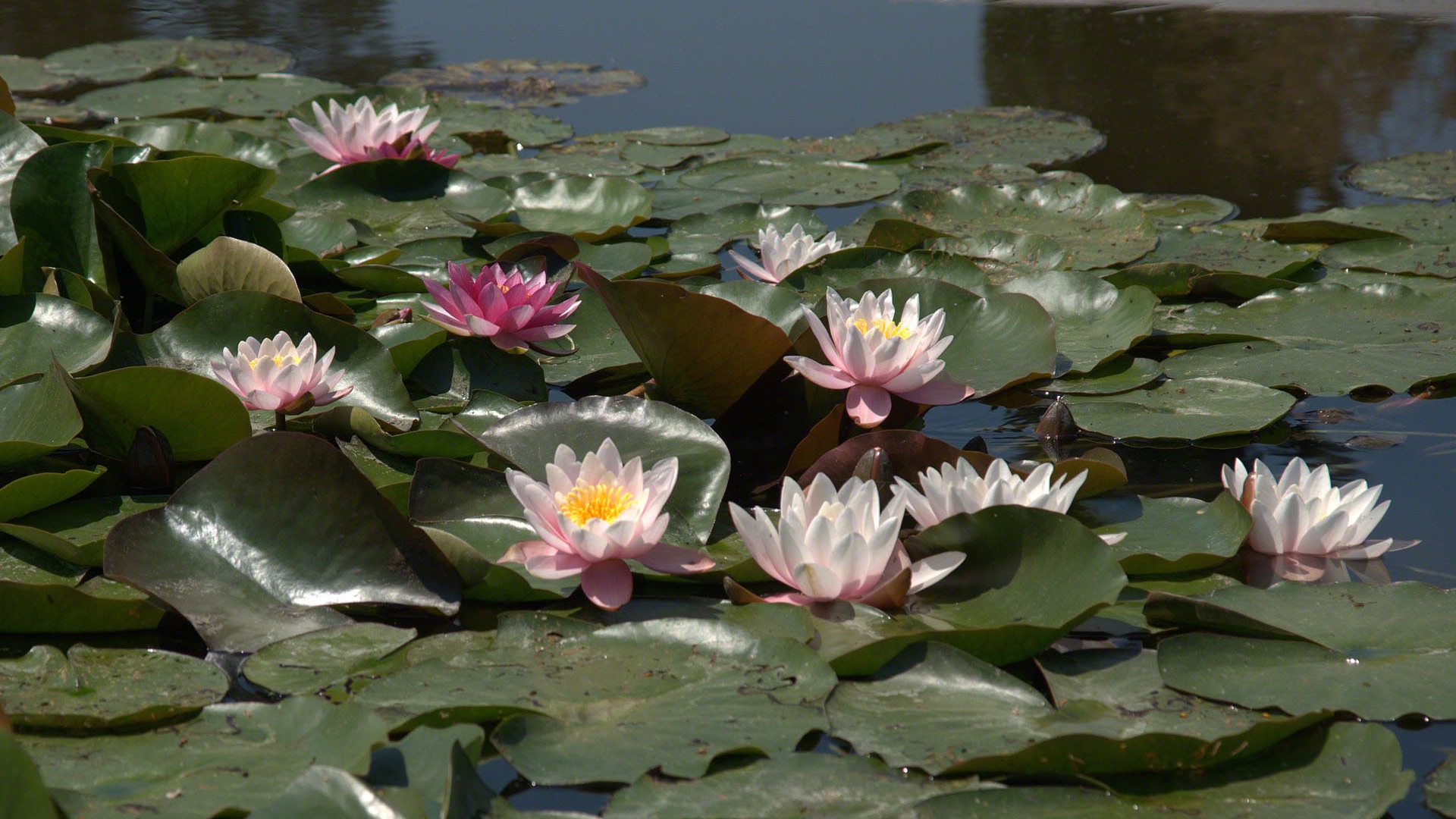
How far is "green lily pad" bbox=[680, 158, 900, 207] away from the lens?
3.71 metres

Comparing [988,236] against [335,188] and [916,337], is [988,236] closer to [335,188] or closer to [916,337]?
[916,337]

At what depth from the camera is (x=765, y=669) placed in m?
1.41

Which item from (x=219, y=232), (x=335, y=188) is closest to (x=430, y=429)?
(x=219, y=232)

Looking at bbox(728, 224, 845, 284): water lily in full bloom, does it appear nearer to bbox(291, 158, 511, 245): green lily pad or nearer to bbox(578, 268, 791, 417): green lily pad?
bbox(578, 268, 791, 417): green lily pad

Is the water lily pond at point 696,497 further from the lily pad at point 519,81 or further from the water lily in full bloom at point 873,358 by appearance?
the lily pad at point 519,81

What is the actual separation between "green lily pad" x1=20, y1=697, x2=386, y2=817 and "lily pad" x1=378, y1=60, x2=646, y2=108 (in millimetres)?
4202

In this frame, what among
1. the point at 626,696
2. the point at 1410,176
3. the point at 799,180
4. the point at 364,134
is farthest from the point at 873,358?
the point at 1410,176

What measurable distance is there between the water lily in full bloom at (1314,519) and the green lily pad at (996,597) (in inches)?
14.7

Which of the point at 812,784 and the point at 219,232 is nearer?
the point at 812,784

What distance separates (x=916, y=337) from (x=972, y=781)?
85 cm

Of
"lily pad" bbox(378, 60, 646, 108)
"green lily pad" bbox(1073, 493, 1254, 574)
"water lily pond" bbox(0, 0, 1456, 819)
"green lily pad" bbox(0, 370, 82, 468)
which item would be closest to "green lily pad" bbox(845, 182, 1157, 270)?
"water lily pond" bbox(0, 0, 1456, 819)

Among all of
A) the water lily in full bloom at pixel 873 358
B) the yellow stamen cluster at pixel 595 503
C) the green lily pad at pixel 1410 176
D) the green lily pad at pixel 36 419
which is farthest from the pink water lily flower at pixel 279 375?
the green lily pad at pixel 1410 176

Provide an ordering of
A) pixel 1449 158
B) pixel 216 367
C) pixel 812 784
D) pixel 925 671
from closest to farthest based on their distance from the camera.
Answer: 1. pixel 812 784
2. pixel 925 671
3. pixel 216 367
4. pixel 1449 158

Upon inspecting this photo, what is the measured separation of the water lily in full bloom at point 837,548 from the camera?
1504 millimetres
